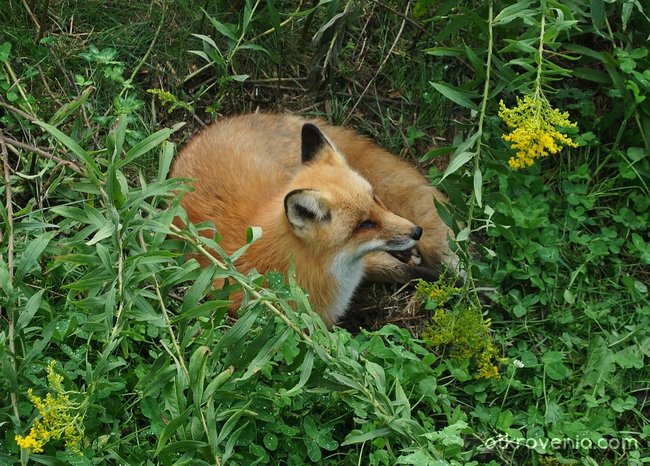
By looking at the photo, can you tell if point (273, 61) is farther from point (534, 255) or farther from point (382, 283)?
point (534, 255)

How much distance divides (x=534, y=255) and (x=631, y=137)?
1.02 metres

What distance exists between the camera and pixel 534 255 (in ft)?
15.9

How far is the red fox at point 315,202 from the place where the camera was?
4668 mm

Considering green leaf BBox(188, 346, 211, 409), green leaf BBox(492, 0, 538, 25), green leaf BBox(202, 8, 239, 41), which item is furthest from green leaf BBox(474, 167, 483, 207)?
green leaf BBox(202, 8, 239, 41)

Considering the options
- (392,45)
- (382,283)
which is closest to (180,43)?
(392,45)

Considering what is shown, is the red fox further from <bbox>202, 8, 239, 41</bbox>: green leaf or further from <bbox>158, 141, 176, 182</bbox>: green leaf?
<bbox>158, 141, 176, 182</bbox>: green leaf

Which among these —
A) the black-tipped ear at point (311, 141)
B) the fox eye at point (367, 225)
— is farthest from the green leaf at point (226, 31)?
the fox eye at point (367, 225)

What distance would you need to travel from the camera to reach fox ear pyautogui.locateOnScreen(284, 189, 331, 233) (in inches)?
175

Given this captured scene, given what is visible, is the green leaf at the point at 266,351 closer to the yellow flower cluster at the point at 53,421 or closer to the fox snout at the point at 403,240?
the yellow flower cluster at the point at 53,421

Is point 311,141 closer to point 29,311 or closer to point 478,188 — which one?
point 478,188

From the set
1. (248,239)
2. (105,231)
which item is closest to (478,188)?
(248,239)

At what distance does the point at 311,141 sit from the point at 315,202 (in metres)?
0.54

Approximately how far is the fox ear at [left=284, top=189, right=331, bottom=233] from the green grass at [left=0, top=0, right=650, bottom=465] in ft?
2.24

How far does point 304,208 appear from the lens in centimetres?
453
